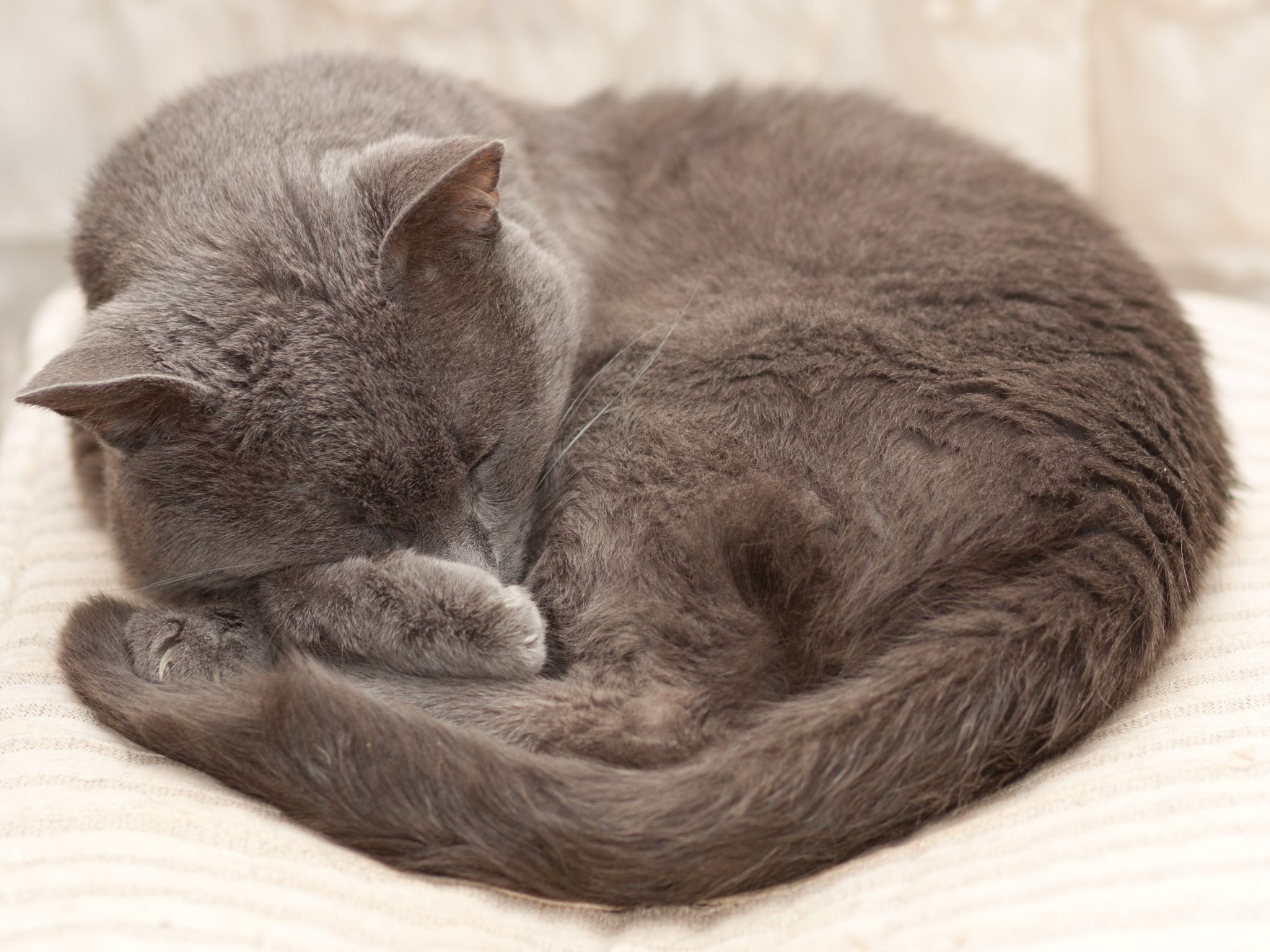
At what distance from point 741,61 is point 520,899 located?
200 cm

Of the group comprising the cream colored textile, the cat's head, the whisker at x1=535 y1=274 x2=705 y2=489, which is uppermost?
the cat's head

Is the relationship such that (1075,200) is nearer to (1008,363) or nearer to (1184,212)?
(1008,363)

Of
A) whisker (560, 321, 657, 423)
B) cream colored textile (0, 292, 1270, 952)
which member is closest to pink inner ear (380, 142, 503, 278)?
whisker (560, 321, 657, 423)

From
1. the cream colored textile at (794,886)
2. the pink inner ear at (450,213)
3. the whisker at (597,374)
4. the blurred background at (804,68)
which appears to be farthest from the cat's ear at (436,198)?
the blurred background at (804,68)

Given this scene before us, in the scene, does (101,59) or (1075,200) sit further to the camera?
(101,59)

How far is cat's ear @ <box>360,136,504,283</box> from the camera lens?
1200 mm

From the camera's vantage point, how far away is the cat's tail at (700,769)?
1.03 metres

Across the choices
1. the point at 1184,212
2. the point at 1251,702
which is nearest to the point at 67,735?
the point at 1251,702

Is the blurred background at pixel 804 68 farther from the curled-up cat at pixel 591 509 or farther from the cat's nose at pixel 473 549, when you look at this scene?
the cat's nose at pixel 473 549

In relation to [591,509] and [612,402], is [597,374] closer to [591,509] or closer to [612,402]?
[612,402]

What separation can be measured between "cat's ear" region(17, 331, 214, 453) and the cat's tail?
0.29 metres

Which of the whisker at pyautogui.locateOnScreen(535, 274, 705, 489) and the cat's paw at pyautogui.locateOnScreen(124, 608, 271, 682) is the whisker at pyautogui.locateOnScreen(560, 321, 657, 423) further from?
the cat's paw at pyautogui.locateOnScreen(124, 608, 271, 682)

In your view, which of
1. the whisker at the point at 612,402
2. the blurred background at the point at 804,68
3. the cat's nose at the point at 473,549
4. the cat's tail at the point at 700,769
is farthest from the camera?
the blurred background at the point at 804,68

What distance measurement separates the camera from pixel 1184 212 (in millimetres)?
2531
